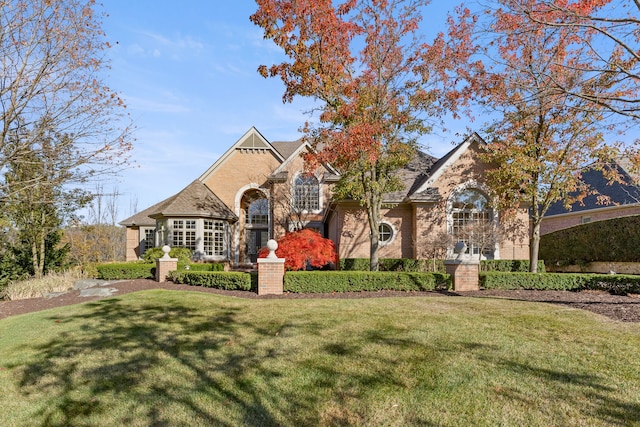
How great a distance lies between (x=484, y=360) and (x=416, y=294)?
653 cm

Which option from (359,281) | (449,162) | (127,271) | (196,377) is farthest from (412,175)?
(196,377)

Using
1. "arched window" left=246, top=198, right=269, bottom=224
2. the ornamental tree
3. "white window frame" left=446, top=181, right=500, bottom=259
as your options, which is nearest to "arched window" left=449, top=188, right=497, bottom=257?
"white window frame" left=446, top=181, right=500, bottom=259

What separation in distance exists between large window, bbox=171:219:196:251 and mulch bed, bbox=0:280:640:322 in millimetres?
8171

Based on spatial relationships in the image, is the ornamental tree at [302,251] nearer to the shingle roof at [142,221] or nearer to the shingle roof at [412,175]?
the shingle roof at [412,175]

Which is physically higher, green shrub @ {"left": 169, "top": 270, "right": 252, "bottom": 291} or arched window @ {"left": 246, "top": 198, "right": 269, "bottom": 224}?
arched window @ {"left": 246, "top": 198, "right": 269, "bottom": 224}

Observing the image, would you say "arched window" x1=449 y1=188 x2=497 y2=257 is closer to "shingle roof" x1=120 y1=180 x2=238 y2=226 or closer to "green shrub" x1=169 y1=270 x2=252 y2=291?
"green shrub" x1=169 y1=270 x2=252 y2=291

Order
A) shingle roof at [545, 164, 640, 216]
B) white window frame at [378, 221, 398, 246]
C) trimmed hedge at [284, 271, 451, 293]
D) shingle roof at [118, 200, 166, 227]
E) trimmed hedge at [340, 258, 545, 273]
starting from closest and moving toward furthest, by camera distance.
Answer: trimmed hedge at [284, 271, 451, 293] < trimmed hedge at [340, 258, 545, 273] < white window frame at [378, 221, 398, 246] < shingle roof at [545, 164, 640, 216] < shingle roof at [118, 200, 166, 227]

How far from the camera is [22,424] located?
4250 mm

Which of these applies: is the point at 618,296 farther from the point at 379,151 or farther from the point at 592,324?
the point at 379,151

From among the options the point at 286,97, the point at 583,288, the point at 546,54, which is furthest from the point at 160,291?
the point at 546,54

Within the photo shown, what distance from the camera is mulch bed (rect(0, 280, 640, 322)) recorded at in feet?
28.8

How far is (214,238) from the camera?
78.3ft

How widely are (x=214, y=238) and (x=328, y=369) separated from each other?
1988cm

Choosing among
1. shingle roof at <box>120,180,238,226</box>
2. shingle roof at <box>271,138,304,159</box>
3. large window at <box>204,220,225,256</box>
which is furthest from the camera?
shingle roof at <box>271,138,304,159</box>
